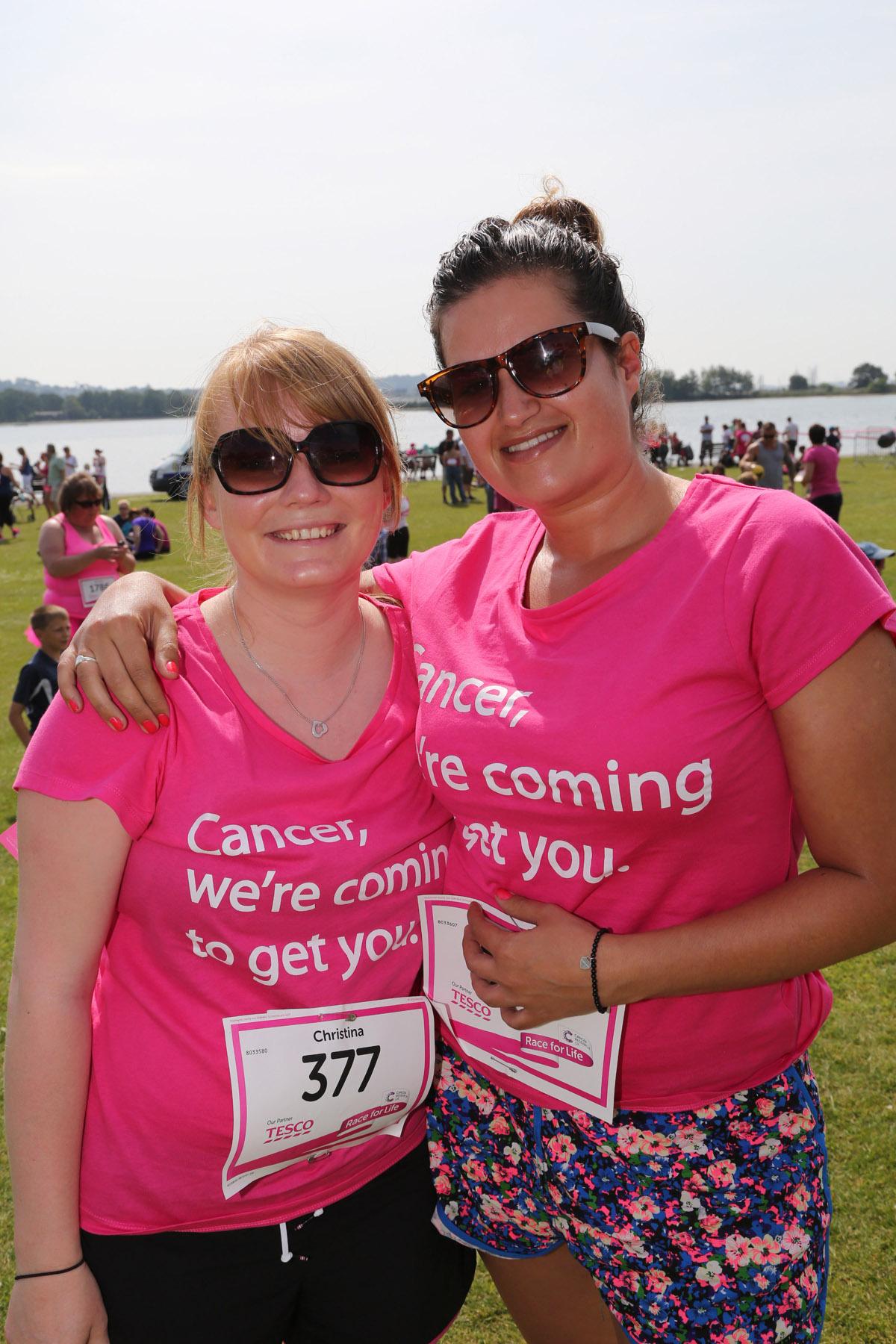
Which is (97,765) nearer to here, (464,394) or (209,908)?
(209,908)

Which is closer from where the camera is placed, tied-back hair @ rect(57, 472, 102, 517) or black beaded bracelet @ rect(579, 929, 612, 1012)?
black beaded bracelet @ rect(579, 929, 612, 1012)

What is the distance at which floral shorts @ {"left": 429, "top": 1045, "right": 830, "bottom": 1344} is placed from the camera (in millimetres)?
1679

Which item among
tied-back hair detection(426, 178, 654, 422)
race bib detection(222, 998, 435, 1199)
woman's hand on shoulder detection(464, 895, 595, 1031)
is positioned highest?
tied-back hair detection(426, 178, 654, 422)

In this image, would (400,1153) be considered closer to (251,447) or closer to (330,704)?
(330,704)

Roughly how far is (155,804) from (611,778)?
30.6 inches

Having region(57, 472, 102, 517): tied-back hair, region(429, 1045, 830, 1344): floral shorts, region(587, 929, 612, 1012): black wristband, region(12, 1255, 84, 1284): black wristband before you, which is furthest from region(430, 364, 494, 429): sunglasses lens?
region(57, 472, 102, 517): tied-back hair

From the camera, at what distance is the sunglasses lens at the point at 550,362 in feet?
5.89

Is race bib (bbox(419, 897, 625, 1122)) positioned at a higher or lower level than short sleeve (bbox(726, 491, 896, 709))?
lower

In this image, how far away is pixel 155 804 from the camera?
5.58ft

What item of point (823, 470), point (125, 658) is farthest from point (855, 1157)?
point (823, 470)

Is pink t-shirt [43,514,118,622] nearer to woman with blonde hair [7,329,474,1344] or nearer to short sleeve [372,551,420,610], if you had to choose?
short sleeve [372,551,420,610]

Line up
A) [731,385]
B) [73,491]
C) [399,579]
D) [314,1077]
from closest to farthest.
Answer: [314,1077] < [399,579] < [73,491] < [731,385]

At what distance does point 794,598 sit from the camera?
1507mm

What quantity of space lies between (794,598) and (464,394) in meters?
0.77
